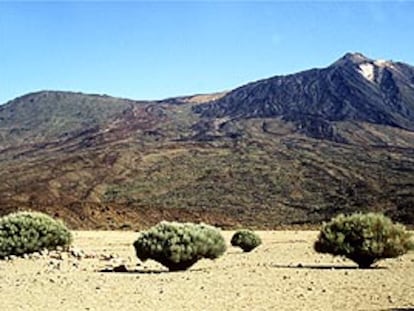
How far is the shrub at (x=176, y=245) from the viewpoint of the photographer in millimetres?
20375

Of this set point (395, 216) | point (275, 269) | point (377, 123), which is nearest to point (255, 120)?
point (377, 123)

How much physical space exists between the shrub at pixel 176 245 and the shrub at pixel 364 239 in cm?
326

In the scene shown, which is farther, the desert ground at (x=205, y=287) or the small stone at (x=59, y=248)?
the small stone at (x=59, y=248)

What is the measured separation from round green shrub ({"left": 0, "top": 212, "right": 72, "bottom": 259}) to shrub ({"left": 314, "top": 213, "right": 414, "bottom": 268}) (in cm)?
954

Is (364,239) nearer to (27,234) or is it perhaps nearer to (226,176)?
(27,234)

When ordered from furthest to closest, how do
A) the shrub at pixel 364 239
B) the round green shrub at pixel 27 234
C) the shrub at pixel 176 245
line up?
the round green shrub at pixel 27 234
the shrub at pixel 364 239
the shrub at pixel 176 245

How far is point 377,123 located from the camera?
18075 cm

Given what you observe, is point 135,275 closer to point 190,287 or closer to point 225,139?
point 190,287

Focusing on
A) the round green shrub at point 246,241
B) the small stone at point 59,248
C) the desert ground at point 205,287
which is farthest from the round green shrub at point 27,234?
the round green shrub at point 246,241

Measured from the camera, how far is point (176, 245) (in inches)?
803

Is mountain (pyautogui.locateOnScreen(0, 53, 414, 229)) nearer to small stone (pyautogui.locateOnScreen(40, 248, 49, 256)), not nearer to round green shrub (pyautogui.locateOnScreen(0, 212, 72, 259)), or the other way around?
round green shrub (pyautogui.locateOnScreen(0, 212, 72, 259))

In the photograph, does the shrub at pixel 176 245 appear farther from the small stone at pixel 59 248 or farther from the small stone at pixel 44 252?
the small stone at pixel 59 248

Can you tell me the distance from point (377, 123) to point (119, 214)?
125004mm

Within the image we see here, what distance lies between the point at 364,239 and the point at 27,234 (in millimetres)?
11339
